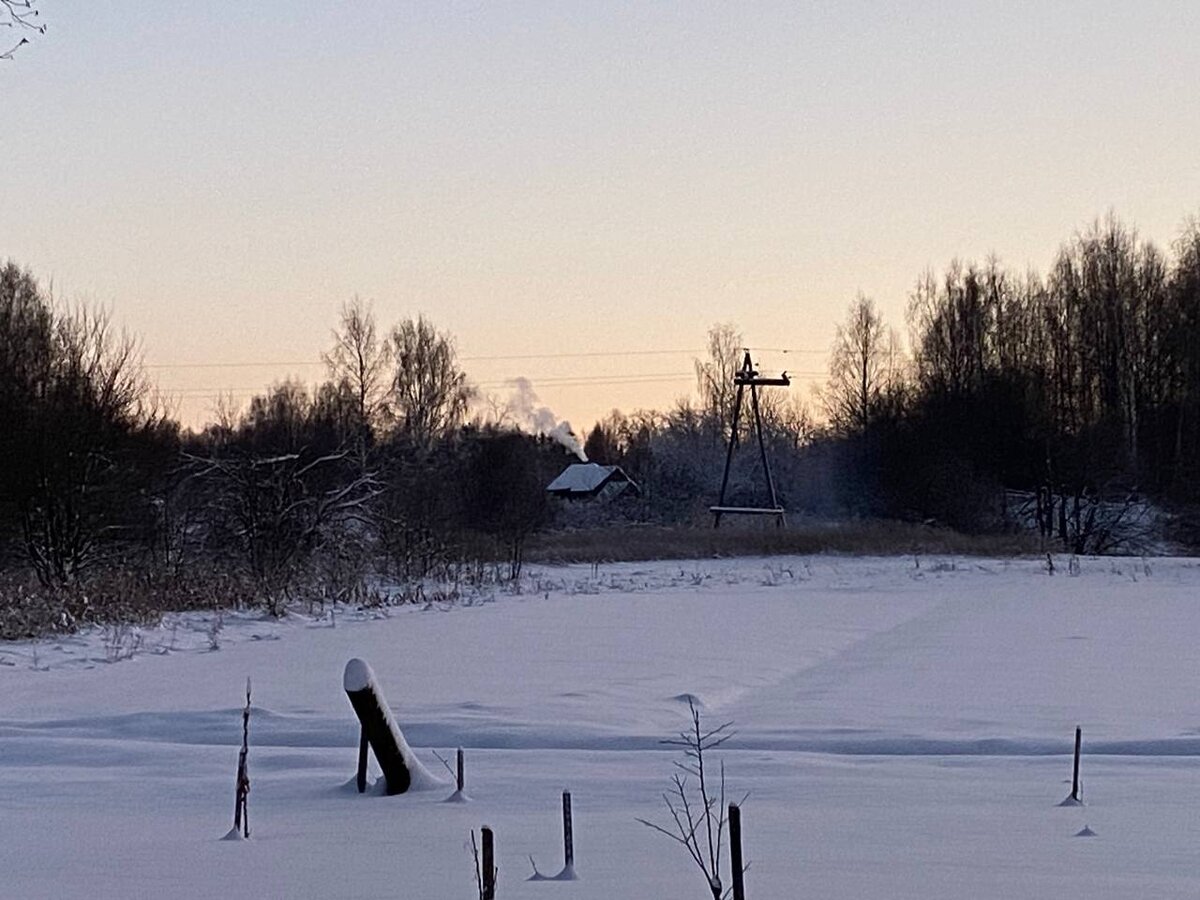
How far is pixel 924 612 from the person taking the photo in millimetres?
21281

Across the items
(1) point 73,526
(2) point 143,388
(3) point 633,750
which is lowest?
(3) point 633,750

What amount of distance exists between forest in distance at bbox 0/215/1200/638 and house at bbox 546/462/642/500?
166 centimetres

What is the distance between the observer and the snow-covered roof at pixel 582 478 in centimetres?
7656

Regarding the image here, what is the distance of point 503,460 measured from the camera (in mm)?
50281

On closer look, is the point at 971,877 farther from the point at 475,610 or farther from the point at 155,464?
the point at 155,464

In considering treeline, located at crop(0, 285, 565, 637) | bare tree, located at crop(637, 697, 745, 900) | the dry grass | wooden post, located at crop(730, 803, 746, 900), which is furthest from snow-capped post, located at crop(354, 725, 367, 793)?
the dry grass

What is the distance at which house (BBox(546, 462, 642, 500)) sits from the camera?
7431 cm

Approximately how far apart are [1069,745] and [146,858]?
577cm

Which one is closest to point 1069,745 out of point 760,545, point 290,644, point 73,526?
point 290,644

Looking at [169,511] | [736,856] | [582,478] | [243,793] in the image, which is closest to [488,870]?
[736,856]

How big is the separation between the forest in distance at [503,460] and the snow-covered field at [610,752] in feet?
15.2

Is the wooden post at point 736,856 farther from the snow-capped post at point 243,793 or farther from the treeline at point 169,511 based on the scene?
the treeline at point 169,511

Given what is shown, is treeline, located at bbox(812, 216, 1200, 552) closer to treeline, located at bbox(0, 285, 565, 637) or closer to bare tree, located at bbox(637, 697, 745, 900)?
treeline, located at bbox(0, 285, 565, 637)

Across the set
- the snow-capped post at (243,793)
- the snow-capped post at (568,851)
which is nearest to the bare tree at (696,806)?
the snow-capped post at (568,851)
